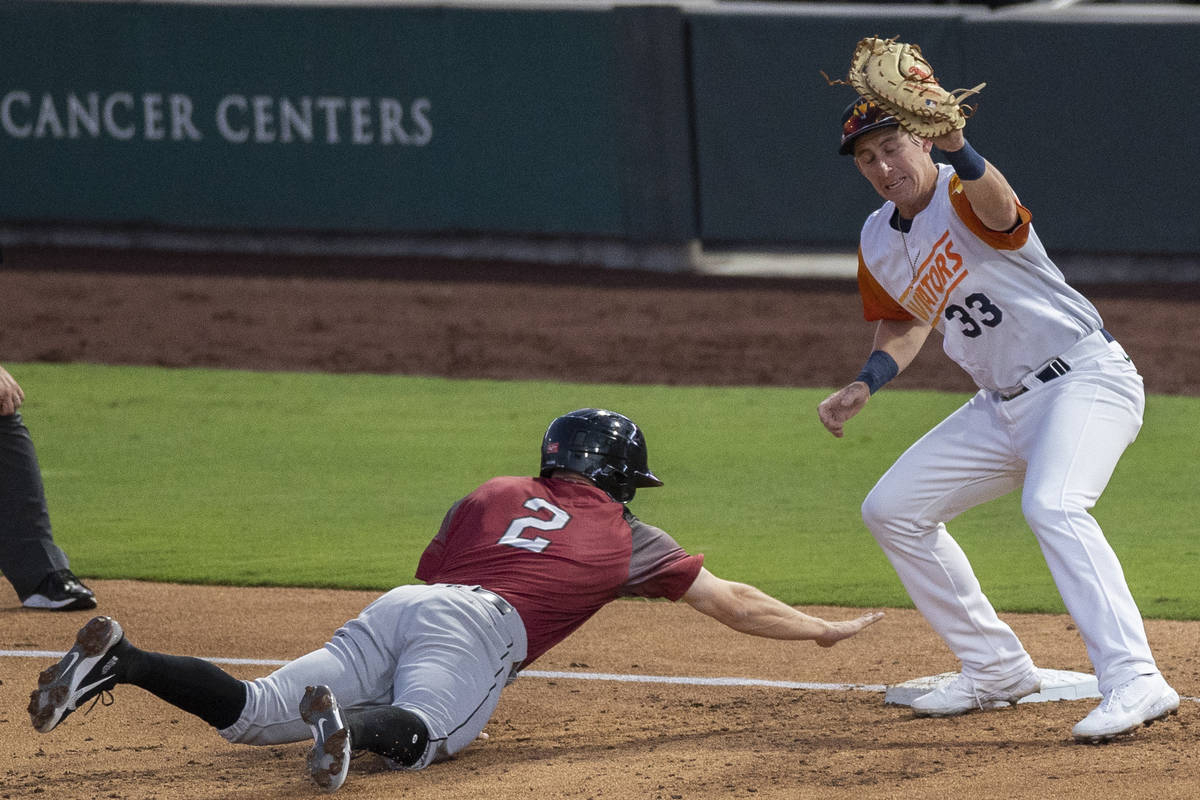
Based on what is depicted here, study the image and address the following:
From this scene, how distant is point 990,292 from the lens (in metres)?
4.94

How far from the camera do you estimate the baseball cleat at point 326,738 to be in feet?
13.9

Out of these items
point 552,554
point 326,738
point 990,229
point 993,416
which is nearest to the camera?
point 326,738

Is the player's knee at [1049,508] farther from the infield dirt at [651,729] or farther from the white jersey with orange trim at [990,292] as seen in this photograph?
the infield dirt at [651,729]

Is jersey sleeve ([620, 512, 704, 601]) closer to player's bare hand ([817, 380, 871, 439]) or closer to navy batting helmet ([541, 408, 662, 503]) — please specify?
navy batting helmet ([541, 408, 662, 503])

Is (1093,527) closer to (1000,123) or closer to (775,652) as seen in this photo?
(775,652)

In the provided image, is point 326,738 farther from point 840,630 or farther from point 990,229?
point 990,229

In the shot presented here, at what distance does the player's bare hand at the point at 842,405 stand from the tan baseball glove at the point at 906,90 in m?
0.88

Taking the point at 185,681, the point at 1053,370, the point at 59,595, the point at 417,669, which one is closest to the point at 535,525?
the point at 417,669

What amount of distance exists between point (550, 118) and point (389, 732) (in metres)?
12.8

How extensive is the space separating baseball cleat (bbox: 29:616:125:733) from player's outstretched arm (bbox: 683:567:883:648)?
1.71m

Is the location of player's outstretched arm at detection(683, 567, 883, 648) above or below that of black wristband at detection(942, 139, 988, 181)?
below

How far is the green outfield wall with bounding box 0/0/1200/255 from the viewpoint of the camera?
15070 mm

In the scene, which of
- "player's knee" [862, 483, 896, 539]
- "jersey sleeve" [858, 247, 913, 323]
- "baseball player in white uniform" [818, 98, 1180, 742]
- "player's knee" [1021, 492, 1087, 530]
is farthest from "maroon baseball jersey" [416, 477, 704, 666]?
"jersey sleeve" [858, 247, 913, 323]

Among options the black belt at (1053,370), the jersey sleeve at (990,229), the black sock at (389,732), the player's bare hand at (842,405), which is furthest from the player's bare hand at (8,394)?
the black belt at (1053,370)
